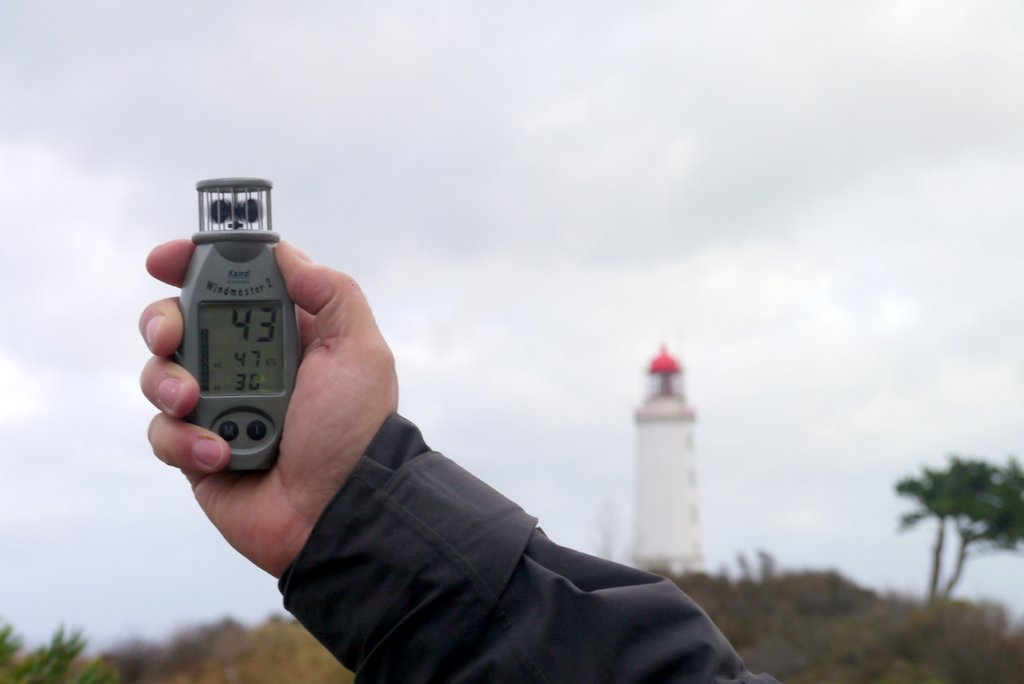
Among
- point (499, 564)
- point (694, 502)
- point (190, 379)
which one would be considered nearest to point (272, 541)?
point (190, 379)

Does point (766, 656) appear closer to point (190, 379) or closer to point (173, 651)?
point (173, 651)

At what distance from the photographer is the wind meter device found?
2.41 meters

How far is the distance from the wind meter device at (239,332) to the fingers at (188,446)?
0.08ft

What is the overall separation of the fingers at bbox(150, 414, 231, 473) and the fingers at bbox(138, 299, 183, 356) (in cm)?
12

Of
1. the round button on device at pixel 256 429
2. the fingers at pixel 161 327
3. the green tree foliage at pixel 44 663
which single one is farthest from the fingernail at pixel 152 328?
the green tree foliage at pixel 44 663

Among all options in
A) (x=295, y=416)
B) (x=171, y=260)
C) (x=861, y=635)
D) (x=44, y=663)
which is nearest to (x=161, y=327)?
(x=171, y=260)

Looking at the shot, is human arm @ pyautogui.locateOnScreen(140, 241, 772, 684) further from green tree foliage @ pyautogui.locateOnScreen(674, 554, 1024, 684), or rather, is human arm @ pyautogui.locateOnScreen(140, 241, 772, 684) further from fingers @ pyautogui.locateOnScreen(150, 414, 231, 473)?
green tree foliage @ pyautogui.locateOnScreen(674, 554, 1024, 684)

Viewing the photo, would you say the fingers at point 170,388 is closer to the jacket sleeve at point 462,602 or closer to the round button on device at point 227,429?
the round button on device at point 227,429

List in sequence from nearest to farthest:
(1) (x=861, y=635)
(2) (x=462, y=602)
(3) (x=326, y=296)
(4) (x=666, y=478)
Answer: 1. (2) (x=462, y=602)
2. (3) (x=326, y=296)
3. (1) (x=861, y=635)
4. (4) (x=666, y=478)

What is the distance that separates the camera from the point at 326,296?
2.46 metres

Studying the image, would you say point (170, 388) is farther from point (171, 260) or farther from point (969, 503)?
point (969, 503)

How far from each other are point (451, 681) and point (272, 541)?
0.48 metres

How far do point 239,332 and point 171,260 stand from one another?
20 centimetres

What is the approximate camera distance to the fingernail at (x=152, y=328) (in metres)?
2.39
